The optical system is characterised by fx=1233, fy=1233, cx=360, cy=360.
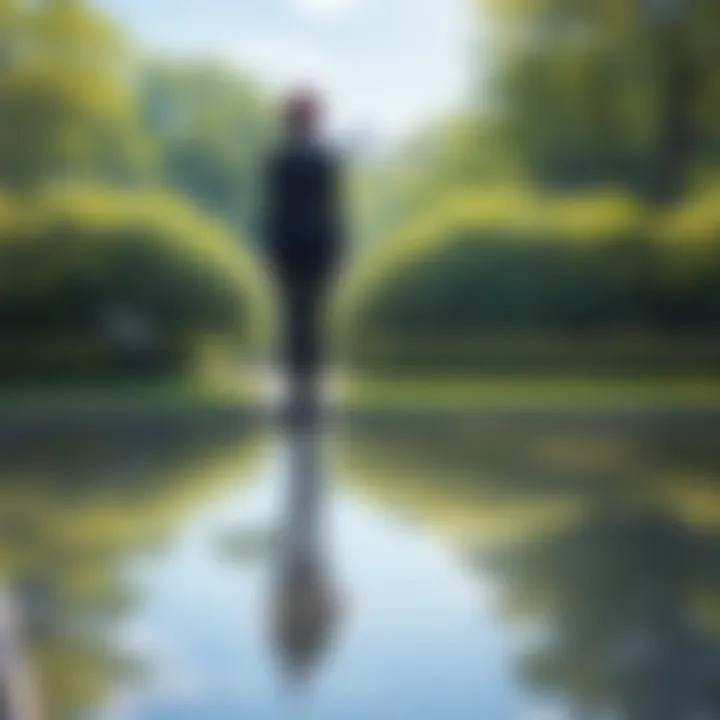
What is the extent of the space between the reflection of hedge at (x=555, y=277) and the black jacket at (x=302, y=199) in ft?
0.87

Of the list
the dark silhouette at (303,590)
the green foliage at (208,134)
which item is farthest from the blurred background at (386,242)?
the dark silhouette at (303,590)

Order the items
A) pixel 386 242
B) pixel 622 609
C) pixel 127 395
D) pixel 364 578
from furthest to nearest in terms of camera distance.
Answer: pixel 127 395
pixel 386 242
pixel 364 578
pixel 622 609

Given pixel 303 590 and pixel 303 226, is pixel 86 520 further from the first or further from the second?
pixel 303 226

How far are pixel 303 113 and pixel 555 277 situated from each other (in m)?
0.92

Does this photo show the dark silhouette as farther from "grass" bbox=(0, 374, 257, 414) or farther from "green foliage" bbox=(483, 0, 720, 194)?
"green foliage" bbox=(483, 0, 720, 194)

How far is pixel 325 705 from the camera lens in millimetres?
1686

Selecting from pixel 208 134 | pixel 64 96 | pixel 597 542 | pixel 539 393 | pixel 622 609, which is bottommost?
pixel 622 609

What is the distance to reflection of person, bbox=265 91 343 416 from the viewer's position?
11.3 ft

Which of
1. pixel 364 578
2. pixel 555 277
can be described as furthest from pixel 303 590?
pixel 555 277

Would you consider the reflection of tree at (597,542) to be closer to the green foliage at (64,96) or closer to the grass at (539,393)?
the grass at (539,393)

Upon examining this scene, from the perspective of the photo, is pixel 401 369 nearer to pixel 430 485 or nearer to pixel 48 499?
pixel 430 485

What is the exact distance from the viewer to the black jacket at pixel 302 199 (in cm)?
345

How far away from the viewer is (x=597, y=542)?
2.36 m

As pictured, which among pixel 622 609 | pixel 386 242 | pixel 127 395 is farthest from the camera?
pixel 127 395
